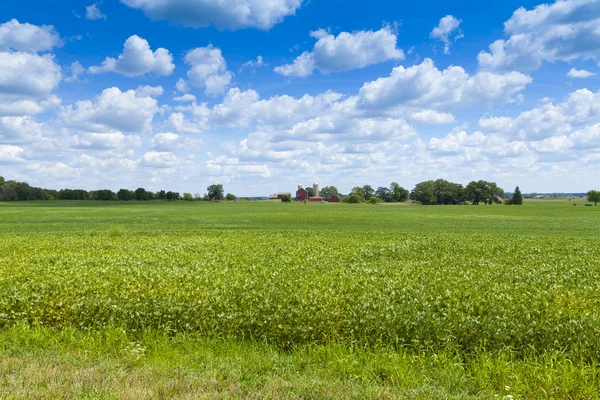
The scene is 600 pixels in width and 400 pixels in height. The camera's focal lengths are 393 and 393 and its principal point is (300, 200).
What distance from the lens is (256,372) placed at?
23.3ft

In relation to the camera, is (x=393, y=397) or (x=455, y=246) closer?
(x=393, y=397)

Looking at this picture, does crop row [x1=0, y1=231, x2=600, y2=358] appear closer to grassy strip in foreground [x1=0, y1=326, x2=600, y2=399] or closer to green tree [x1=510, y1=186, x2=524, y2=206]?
grassy strip in foreground [x1=0, y1=326, x2=600, y2=399]

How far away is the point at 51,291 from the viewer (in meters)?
11.5

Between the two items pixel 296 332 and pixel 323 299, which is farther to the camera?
pixel 323 299

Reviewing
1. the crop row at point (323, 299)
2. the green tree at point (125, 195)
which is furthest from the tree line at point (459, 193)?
the crop row at point (323, 299)

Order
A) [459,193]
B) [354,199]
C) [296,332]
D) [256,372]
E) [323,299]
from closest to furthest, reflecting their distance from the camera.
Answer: [256,372], [296,332], [323,299], [459,193], [354,199]

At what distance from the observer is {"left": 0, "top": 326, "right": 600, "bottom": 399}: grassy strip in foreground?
626cm

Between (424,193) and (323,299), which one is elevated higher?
(424,193)

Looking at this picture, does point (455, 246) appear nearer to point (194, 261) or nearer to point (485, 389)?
point (194, 261)

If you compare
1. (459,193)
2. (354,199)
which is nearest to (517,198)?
(459,193)

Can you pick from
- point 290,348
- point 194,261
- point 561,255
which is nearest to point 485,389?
point 290,348

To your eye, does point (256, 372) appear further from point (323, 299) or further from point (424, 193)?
point (424, 193)

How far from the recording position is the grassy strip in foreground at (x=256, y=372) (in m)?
6.26

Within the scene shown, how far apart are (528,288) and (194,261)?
13.0 meters
